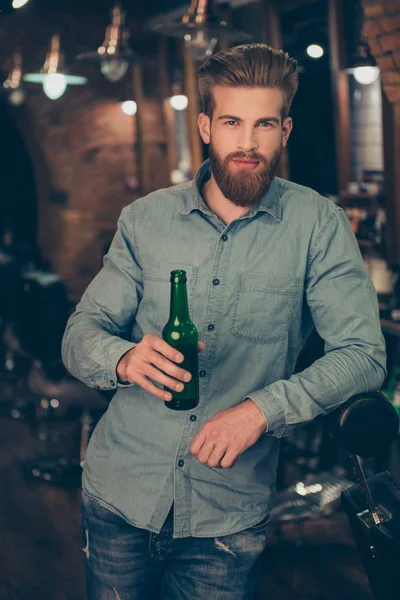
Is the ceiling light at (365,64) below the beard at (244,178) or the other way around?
the other way around

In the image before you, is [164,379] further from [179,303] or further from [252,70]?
[252,70]

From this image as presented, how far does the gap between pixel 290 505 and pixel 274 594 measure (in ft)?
1.18

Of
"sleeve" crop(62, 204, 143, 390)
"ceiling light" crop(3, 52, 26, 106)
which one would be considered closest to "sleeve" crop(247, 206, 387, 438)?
"sleeve" crop(62, 204, 143, 390)

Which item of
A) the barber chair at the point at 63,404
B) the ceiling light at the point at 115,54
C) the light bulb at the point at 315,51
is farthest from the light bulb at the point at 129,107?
the barber chair at the point at 63,404

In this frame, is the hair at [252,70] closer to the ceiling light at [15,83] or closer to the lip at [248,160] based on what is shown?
the lip at [248,160]

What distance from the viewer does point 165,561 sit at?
1.65m

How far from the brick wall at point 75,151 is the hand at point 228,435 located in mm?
6232

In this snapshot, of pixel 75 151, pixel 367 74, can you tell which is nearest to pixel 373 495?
pixel 367 74

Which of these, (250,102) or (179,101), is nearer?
(250,102)

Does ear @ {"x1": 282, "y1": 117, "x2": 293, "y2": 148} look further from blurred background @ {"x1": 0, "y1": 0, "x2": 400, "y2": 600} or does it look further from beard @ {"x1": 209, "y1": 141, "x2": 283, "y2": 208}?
blurred background @ {"x1": 0, "y1": 0, "x2": 400, "y2": 600}

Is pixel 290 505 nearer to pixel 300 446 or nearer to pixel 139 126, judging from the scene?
pixel 300 446

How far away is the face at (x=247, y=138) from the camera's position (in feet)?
5.17

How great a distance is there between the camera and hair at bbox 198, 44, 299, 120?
158 centimetres

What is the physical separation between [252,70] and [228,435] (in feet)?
2.26
